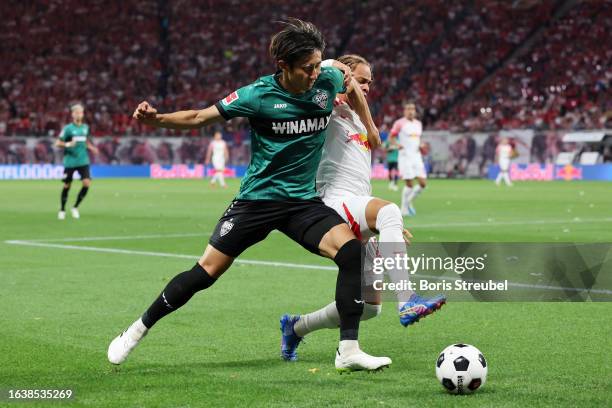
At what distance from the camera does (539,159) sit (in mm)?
45562

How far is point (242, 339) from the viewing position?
7543mm

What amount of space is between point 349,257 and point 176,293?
1126 mm

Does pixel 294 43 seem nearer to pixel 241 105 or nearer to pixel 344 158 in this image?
pixel 241 105

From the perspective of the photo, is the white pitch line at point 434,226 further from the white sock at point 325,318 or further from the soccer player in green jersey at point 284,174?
the soccer player in green jersey at point 284,174

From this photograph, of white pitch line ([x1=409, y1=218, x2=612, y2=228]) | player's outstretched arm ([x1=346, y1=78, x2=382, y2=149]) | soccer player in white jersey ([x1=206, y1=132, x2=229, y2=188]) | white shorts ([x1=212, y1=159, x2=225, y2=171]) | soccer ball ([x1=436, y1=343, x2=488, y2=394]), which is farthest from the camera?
white shorts ([x1=212, y1=159, x2=225, y2=171])

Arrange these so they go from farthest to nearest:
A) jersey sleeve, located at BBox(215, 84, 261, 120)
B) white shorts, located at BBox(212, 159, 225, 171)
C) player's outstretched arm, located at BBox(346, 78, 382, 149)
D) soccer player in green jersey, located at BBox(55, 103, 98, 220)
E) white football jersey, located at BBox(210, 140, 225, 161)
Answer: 1. white football jersey, located at BBox(210, 140, 225, 161)
2. white shorts, located at BBox(212, 159, 225, 171)
3. soccer player in green jersey, located at BBox(55, 103, 98, 220)
4. player's outstretched arm, located at BBox(346, 78, 382, 149)
5. jersey sleeve, located at BBox(215, 84, 261, 120)

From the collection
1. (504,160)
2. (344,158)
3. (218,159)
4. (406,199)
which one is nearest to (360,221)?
(344,158)

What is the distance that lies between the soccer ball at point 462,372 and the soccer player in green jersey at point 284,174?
0.62 m

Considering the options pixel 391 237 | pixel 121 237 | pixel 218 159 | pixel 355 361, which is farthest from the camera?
pixel 218 159

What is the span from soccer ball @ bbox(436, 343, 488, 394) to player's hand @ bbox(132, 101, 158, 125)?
7.22 feet

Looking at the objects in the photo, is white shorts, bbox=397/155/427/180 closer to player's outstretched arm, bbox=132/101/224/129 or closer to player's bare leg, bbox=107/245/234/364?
player's bare leg, bbox=107/245/234/364

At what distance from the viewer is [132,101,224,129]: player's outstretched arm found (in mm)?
6051

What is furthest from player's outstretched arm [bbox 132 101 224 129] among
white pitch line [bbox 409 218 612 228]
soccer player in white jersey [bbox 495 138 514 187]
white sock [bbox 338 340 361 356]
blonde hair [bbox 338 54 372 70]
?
soccer player in white jersey [bbox 495 138 514 187]

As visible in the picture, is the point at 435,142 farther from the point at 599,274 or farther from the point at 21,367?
the point at 21,367
